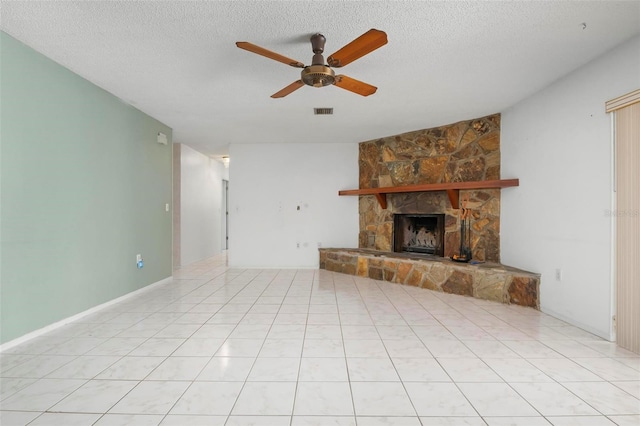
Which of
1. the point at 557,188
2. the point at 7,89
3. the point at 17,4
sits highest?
the point at 17,4

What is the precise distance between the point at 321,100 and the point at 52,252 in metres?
3.16

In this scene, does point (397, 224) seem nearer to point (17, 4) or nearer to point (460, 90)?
point (460, 90)

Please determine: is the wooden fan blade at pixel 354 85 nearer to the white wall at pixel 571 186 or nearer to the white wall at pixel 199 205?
the white wall at pixel 571 186

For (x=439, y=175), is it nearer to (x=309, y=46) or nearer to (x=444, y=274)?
(x=444, y=274)

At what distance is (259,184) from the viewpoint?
617 centimetres

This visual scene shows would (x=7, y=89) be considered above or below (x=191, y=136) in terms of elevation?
below

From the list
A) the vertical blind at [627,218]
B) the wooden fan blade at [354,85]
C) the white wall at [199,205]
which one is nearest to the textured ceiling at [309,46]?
the wooden fan blade at [354,85]

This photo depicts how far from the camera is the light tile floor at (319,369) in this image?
164cm

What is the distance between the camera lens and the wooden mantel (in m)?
3.98

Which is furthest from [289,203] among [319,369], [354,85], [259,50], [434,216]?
[319,369]

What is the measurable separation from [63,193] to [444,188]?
4.56 meters

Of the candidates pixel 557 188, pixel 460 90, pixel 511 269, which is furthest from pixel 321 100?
pixel 511 269

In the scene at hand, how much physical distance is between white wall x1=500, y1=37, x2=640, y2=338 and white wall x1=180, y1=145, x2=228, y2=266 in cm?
585

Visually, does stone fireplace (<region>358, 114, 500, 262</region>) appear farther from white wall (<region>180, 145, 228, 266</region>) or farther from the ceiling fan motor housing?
white wall (<region>180, 145, 228, 266</region>)
